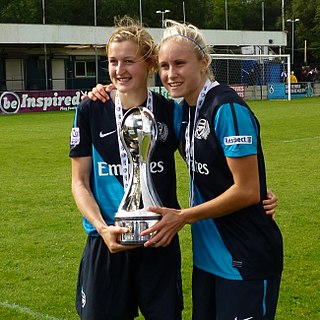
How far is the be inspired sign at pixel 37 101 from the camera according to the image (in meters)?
28.3

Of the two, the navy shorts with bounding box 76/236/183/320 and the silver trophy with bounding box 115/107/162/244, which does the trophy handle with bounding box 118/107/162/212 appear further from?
the navy shorts with bounding box 76/236/183/320

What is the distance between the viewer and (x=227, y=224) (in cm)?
280

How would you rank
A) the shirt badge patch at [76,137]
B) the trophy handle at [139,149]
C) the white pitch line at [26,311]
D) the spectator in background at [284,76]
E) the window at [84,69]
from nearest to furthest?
the trophy handle at [139,149]
the shirt badge patch at [76,137]
the white pitch line at [26,311]
the spectator in background at [284,76]
the window at [84,69]

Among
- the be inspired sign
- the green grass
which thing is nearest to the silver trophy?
the green grass

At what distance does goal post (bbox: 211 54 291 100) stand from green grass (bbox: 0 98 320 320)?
1892cm

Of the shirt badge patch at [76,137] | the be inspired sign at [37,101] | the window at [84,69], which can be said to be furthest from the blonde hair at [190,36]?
the window at [84,69]

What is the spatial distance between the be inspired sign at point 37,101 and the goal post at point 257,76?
765 centimetres

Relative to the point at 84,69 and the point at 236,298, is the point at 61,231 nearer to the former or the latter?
the point at 236,298

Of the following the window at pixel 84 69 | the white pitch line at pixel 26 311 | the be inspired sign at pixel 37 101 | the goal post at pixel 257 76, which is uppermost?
the window at pixel 84 69

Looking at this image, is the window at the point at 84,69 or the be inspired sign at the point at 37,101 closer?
the be inspired sign at the point at 37,101

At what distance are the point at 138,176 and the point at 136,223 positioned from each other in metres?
0.25

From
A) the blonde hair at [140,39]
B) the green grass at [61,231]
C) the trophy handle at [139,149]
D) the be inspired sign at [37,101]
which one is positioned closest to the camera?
the trophy handle at [139,149]

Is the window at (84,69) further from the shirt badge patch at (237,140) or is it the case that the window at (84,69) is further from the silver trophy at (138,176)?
the shirt badge patch at (237,140)

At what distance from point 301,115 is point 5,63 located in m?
21.5
